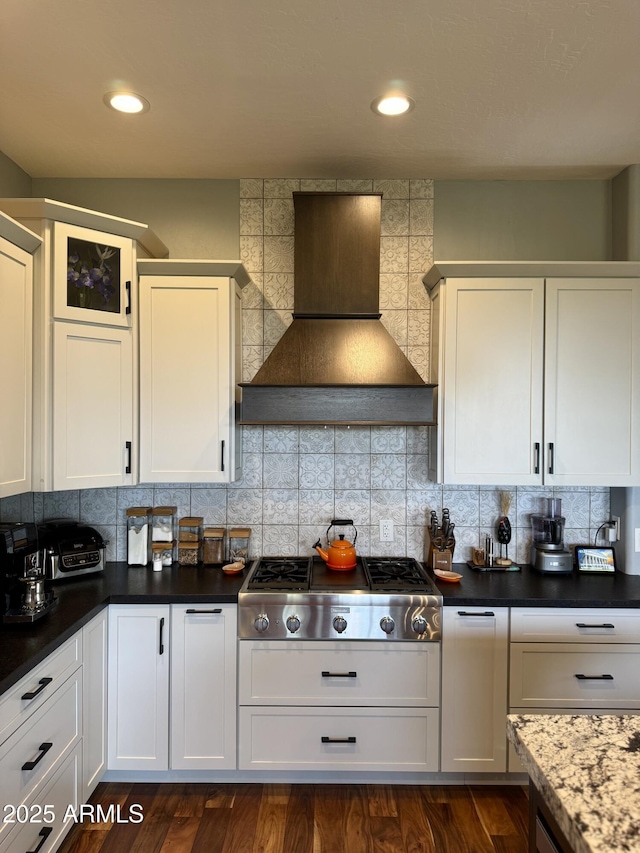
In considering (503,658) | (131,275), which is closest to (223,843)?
(503,658)

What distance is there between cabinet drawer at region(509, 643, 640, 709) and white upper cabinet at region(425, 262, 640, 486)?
750mm

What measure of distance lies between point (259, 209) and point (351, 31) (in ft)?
3.97

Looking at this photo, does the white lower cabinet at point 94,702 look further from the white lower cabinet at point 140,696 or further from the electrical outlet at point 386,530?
the electrical outlet at point 386,530

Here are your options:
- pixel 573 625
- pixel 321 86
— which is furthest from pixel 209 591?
pixel 321 86

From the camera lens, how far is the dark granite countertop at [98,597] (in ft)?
5.49

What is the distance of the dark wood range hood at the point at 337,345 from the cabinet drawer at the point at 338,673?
1003 millimetres

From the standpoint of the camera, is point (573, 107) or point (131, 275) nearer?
point (573, 107)

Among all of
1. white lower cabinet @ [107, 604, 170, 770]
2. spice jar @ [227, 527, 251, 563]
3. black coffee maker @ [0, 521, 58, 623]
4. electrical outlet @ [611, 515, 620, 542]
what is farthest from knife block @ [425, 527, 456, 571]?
black coffee maker @ [0, 521, 58, 623]

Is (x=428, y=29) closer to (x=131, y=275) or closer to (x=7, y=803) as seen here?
(x=131, y=275)

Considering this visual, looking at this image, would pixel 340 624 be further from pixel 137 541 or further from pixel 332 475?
pixel 137 541

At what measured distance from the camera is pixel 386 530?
281 cm

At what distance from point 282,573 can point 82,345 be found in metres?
1.40

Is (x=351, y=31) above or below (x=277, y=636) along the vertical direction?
above

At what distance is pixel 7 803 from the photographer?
1.52 m
